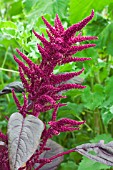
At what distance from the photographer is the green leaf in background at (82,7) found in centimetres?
161

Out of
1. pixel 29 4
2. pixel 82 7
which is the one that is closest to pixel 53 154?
pixel 82 7

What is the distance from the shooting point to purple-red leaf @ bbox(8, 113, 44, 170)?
800 mm

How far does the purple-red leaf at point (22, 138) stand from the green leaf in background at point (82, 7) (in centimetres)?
79

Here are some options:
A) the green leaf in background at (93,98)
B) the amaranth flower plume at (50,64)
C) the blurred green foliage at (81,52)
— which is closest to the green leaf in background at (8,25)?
the blurred green foliage at (81,52)

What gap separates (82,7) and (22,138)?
0.90m

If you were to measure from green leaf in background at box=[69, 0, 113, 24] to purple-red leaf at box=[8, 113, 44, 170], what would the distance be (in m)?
0.79

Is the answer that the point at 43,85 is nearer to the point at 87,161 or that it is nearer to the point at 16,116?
the point at 16,116

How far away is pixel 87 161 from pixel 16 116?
0.52 m

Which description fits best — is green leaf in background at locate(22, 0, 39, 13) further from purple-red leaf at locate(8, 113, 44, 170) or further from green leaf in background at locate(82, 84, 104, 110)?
purple-red leaf at locate(8, 113, 44, 170)

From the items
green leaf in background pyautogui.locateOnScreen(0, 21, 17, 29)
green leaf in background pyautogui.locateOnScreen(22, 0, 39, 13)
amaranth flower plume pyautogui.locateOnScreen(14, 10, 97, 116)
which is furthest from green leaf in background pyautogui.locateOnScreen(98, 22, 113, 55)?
amaranth flower plume pyautogui.locateOnScreen(14, 10, 97, 116)

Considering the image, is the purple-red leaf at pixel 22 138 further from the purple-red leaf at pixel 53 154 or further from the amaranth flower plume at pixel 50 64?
the purple-red leaf at pixel 53 154

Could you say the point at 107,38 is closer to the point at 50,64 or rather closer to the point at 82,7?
the point at 82,7

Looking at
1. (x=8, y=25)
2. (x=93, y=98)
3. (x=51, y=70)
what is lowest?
(x=93, y=98)

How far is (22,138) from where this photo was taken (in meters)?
0.85
